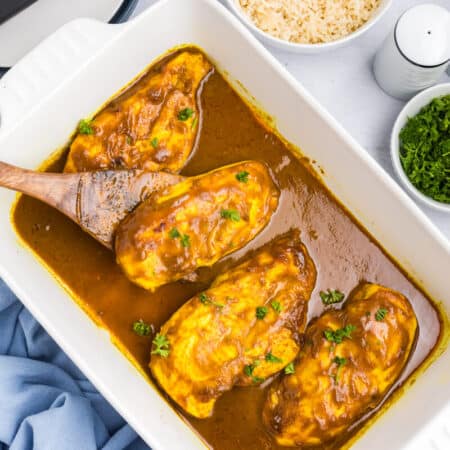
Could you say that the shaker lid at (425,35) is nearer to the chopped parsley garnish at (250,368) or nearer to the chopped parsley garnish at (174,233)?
the chopped parsley garnish at (174,233)

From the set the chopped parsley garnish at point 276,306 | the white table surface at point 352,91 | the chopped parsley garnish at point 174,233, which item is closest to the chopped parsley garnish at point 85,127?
the chopped parsley garnish at point 174,233

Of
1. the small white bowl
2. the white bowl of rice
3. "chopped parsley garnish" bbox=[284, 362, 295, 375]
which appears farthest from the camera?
the white bowl of rice

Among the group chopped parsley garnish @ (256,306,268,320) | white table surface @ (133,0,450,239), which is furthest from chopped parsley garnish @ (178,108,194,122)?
chopped parsley garnish @ (256,306,268,320)

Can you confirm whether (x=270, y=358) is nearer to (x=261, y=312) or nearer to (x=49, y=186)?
(x=261, y=312)

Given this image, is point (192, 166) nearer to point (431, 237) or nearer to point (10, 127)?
point (10, 127)

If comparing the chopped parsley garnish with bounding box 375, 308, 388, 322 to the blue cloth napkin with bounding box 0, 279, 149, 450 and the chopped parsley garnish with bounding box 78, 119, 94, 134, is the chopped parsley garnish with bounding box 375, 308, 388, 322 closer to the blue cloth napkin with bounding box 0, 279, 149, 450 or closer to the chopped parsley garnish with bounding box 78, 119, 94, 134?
the blue cloth napkin with bounding box 0, 279, 149, 450

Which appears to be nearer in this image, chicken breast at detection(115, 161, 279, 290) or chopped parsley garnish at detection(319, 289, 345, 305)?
chicken breast at detection(115, 161, 279, 290)

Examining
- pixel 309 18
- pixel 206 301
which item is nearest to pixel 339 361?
pixel 206 301

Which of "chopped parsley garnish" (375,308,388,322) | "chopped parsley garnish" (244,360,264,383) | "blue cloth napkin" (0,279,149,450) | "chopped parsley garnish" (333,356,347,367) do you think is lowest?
"blue cloth napkin" (0,279,149,450)
